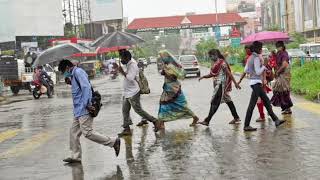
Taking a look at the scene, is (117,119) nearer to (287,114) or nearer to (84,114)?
(287,114)

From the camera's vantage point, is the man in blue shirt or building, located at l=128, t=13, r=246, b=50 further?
building, located at l=128, t=13, r=246, b=50

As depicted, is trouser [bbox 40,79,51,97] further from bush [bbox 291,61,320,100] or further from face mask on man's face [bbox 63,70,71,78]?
face mask on man's face [bbox 63,70,71,78]

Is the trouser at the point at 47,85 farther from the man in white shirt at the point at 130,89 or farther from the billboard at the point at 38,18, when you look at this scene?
the billboard at the point at 38,18

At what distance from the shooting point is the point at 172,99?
1191 cm

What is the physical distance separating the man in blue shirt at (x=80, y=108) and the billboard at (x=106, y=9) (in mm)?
85247

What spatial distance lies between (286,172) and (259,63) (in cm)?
421

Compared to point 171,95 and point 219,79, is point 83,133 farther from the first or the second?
point 219,79

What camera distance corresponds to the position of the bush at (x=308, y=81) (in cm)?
1766

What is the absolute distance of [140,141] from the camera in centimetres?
1067

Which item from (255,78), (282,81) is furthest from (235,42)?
(255,78)

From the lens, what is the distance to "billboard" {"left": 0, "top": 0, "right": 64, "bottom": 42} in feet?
167

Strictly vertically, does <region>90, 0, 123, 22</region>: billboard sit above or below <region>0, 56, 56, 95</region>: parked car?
above

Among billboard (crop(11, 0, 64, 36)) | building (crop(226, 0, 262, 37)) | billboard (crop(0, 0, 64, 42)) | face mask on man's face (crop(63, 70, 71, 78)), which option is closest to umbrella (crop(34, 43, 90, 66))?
face mask on man's face (crop(63, 70, 71, 78))

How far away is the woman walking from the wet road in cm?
31
